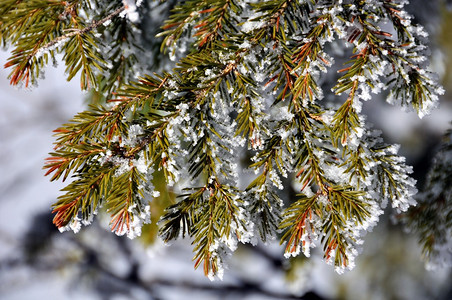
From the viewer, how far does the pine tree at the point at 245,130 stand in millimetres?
525

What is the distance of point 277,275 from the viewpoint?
251 cm

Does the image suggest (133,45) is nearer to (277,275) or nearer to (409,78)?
(409,78)

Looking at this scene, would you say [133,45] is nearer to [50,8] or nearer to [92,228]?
[50,8]

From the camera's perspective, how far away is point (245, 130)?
1.80 ft

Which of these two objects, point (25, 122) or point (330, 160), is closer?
point (330, 160)

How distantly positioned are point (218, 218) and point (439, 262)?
1060 mm

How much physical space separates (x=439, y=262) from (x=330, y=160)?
94cm

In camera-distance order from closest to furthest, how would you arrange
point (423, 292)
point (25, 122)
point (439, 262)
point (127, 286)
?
point (439, 262) < point (423, 292) < point (127, 286) < point (25, 122)

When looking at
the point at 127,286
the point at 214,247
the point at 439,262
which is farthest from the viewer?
the point at 127,286

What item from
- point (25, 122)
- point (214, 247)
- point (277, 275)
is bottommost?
point (277, 275)

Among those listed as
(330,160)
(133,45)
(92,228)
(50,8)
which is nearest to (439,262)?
(330,160)

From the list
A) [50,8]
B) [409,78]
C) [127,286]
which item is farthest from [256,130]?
[127,286]

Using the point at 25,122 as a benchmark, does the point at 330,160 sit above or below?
below

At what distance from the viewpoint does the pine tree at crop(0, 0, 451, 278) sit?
1.72 feet
